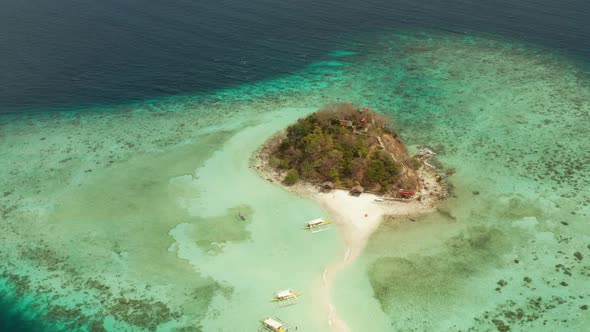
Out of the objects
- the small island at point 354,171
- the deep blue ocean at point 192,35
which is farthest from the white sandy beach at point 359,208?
the deep blue ocean at point 192,35

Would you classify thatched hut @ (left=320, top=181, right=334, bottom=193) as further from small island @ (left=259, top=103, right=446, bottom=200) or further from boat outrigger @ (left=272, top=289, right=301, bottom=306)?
boat outrigger @ (left=272, top=289, right=301, bottom=306)

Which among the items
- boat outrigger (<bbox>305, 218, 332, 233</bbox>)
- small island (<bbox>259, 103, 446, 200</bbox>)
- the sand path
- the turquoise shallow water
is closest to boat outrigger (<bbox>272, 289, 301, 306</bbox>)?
the turquoise shallow water

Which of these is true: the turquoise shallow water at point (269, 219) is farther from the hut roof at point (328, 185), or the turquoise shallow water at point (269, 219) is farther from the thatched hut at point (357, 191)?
the thatched hut at point (357, 191)

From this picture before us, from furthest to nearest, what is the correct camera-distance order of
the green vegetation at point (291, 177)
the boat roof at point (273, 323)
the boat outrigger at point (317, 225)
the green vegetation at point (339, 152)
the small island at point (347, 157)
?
1. the green vegetation at point (291, 177)
2. the green vegetation at point (339, 152)
3. the small island at point (347, 157)
4. the boat outrigger at point (317, 225)
5. the boat roof at point (273, 323)

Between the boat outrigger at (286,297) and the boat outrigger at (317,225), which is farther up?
the boat outrigger at (317,225)

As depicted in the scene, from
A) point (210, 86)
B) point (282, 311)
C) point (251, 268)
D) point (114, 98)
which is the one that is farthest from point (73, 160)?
point (282, 311)

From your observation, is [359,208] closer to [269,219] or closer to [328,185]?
[328,185]

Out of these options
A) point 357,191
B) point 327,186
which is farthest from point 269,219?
point 357,191
